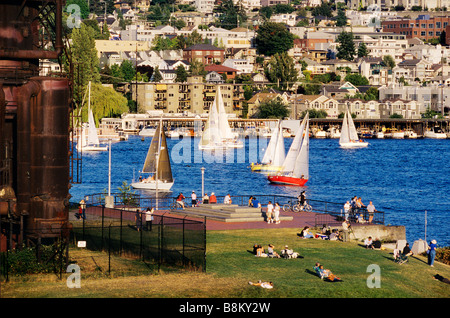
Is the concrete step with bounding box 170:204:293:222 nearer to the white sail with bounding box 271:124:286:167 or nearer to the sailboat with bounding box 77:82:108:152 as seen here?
the white sail with bounding box 271:124:286:167

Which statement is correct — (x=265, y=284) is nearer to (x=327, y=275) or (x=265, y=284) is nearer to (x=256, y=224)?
(x=327, y=275)

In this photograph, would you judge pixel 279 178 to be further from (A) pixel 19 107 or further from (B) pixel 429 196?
(A) pixel 19 107

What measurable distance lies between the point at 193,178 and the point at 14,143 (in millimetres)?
80088

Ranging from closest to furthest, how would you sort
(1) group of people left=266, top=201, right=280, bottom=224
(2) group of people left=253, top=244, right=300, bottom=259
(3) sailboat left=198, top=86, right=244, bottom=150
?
(2) group of people left=253, top=244, right=300, bottom=259 < (1) group of people left=266, top=201, right=280, bottom=224 < (3) sailboat left=198, top=86, right=244, bottom=150

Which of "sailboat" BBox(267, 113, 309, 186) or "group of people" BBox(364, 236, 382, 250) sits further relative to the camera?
"sailboat" BBox(267, 113, 309, 186)

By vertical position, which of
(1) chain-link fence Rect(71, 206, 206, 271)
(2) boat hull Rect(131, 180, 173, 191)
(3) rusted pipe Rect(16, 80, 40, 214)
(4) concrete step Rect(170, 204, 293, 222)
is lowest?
(2) boat hull Rect(131, 180, 173, 191)

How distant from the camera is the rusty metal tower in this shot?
41.2 m

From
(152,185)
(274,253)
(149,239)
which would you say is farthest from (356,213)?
(152,185)

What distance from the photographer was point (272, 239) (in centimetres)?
4872

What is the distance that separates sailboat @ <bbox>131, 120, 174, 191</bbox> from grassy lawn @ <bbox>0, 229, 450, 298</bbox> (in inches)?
1740

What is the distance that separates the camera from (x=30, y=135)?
41.5 m

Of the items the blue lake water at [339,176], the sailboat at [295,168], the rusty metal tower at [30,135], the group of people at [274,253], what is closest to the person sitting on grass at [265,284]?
the group of people at [274,253]

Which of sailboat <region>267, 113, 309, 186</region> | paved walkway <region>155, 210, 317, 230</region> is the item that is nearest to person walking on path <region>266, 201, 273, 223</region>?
paved walkway <region>155, 210, 317, 230</region>

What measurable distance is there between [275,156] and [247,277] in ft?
280
